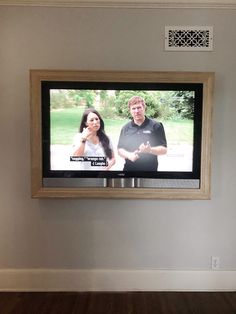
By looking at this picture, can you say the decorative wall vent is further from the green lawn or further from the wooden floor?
the wooden floor

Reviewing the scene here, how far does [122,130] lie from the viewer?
9.98ft

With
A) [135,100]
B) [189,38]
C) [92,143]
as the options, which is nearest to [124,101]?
[135,100]

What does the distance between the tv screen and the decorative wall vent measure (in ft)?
1.12

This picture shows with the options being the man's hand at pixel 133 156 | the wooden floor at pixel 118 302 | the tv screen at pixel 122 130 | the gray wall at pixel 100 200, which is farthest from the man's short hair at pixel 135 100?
the wooden floor at pixel 118 302

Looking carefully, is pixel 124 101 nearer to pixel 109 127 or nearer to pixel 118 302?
pixel 109 127

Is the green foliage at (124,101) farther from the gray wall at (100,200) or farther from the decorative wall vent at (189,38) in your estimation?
the decorative wall vent at (189,38)

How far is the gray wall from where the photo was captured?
304 centimetres

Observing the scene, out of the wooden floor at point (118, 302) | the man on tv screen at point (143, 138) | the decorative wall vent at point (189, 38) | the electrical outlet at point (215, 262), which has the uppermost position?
the decorative wall vent at point (189, 38)

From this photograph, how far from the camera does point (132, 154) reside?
3045 millimetres

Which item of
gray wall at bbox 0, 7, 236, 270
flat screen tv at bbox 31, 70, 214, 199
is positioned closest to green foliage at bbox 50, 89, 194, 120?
flat screen tv at bbox 31, 70, 214, 199

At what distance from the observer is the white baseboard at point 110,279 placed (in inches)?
124

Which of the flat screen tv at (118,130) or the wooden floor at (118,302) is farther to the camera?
the flat screen tv at (118,130)

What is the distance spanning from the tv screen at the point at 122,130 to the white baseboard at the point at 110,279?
2.96 ft

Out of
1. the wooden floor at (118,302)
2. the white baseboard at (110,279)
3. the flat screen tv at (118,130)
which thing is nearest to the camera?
the wooden floor at (118,302)
